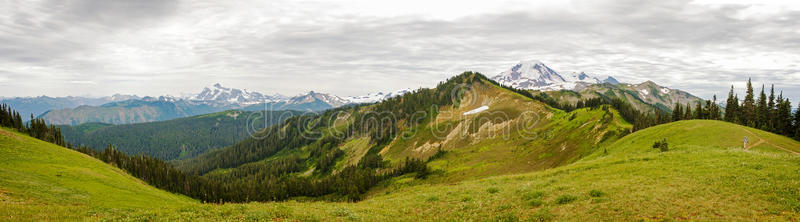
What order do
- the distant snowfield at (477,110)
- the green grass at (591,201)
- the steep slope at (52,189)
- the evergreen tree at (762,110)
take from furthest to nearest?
the distant snowfield at (477,110), the evergreen tree at (762,110), the steep slope at (52,189), the green grass at (591,201)

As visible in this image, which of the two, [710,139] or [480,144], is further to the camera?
[480,144]

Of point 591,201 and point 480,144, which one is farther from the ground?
point 591,201

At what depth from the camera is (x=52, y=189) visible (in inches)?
1246

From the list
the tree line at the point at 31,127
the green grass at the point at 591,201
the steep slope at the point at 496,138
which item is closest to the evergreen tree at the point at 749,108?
the steep slope at the point at 496,138

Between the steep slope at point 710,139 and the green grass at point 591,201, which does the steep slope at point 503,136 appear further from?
the green grass at point 591,201

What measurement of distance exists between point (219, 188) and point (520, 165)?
4470 inches

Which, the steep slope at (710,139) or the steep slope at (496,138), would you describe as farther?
the steep slope at (496,138)

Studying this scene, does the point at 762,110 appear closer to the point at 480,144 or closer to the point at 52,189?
the point at 480,144

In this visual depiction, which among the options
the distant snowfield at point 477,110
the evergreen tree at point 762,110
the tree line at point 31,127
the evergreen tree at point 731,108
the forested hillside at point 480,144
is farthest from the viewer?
the distant snowfield at point 477,110

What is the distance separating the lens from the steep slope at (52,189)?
1761cm

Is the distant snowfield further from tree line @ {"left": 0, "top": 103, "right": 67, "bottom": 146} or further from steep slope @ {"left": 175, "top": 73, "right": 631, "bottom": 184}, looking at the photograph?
tree line @ {"left": 0, "top": 103, "right": 67, "bottom": 146}

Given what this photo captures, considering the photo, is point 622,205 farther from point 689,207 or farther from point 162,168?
point 162,168

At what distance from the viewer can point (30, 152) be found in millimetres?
49562

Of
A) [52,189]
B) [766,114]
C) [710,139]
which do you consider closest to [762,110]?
[766,114]
